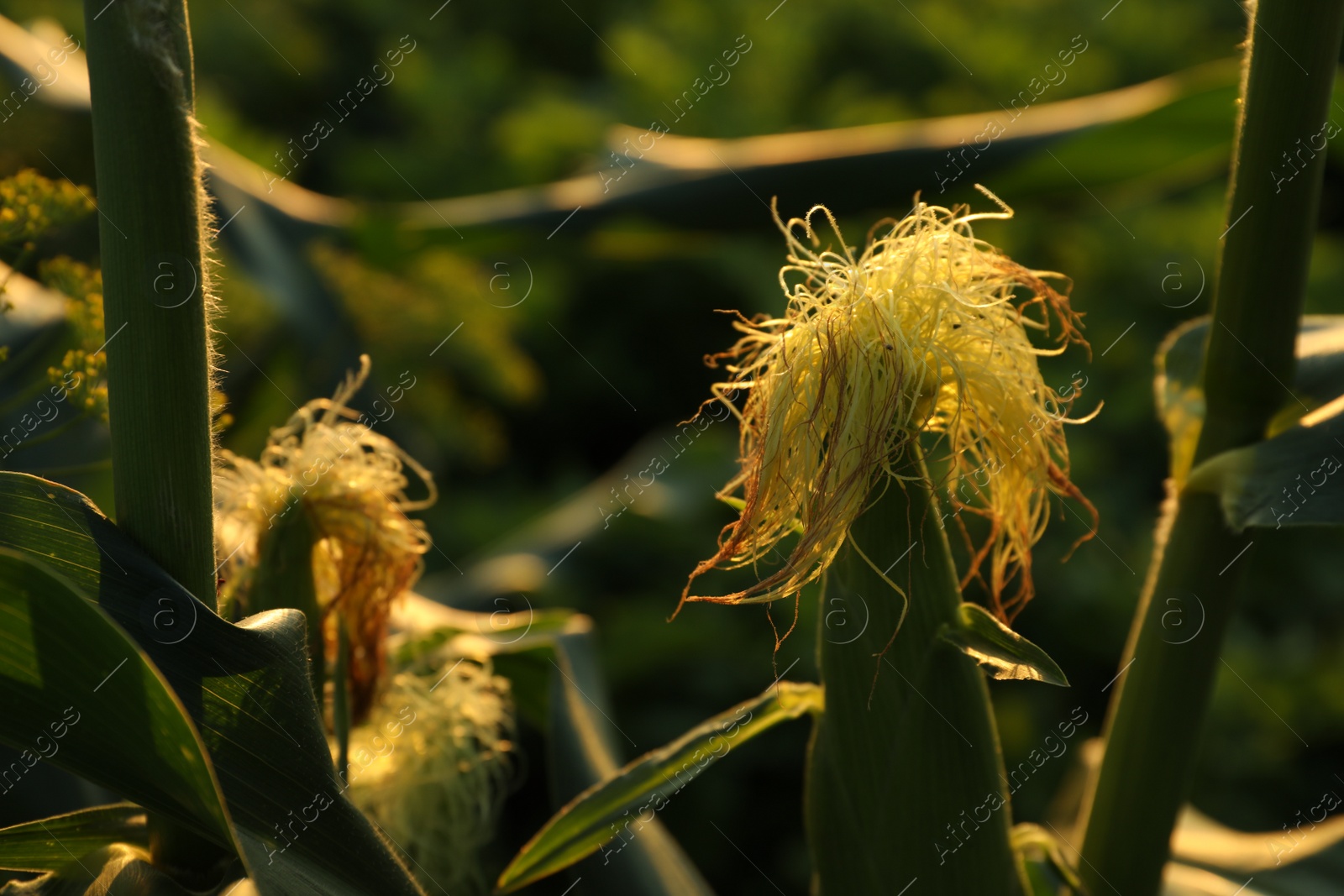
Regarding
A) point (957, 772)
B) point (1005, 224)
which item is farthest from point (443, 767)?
point (1005, 224)

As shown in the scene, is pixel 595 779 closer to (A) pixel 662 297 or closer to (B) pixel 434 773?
(B) pixel 434 773

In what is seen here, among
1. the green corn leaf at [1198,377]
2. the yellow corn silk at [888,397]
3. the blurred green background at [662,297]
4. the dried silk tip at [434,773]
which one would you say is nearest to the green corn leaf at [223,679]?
the yellow corn silk at [888,397]

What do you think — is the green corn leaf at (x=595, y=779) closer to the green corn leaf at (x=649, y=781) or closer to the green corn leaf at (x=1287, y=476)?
the green corn leaf at (x=649, y=781)

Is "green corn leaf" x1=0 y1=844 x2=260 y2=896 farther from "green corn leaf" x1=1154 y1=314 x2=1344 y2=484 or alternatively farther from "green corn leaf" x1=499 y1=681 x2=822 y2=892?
"green corn leaf" x1=1154 y1=314 x2=1344 y2=484

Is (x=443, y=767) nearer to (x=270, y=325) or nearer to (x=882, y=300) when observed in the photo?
(x=882, y=300)

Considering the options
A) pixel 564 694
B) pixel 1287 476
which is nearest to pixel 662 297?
pixel 564 694

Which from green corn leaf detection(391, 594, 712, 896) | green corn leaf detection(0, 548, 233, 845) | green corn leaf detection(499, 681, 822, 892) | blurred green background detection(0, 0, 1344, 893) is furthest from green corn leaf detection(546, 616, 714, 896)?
blurred green background detection(0, 0, 1344, 893)

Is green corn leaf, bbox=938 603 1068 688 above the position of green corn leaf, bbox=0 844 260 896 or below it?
above
